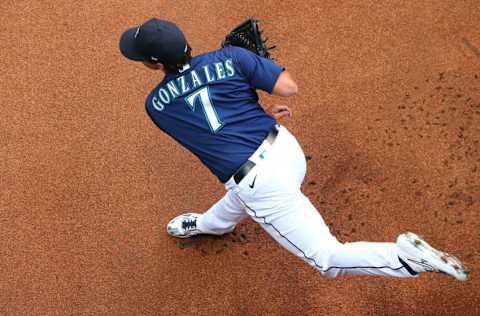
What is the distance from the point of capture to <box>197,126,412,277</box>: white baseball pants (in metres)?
2.35

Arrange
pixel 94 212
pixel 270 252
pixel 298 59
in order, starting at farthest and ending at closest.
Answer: pixel 298 59
pixel 94 212
pixel 270 252

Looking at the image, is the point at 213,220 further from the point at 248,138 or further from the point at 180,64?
the point at 180,64

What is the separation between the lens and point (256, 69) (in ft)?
7.63

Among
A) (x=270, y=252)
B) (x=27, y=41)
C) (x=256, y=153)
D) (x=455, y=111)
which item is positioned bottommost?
(x=270, y=252)

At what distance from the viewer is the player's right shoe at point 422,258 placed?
219cm

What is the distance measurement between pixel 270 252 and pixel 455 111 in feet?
5.19

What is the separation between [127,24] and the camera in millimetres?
4211

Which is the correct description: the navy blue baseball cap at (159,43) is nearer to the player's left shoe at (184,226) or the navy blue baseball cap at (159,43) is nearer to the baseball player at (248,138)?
the baseball player at (248,138)

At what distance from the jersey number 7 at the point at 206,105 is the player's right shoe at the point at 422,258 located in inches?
38.0

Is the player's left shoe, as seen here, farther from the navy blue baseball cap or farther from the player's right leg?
the navy blue baseball cap

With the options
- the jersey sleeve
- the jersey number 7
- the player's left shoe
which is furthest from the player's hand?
the player's left shoe

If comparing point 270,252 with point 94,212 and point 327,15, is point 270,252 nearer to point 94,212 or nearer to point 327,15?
point 94,212

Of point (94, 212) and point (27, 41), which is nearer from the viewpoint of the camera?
point (94, 212)

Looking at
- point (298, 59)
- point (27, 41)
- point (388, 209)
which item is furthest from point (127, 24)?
point (388, 209)
